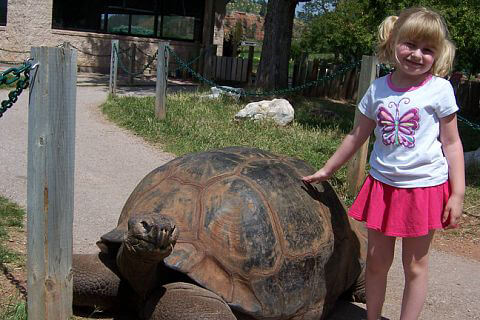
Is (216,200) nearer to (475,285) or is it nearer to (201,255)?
(201,255)

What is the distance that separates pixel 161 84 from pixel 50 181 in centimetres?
759

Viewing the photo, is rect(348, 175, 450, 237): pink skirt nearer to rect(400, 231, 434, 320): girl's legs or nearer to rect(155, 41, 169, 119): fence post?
rect(400, 231, 434, 320): girl's legs

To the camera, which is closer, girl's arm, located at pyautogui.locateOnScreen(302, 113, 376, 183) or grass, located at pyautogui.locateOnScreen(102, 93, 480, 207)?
girl's arm, located at pyautogui.locateOnScreen(302, 113, 376, 183)

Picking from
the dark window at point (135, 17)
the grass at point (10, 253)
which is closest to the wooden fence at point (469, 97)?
the dark window at point (135, 17)

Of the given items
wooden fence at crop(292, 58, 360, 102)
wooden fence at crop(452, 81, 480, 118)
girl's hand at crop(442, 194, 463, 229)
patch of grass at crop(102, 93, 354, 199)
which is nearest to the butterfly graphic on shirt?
girl's hand at crop(442, 194, 463, 229)

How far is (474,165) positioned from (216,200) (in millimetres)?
6158

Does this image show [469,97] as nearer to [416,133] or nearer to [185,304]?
[416,133]

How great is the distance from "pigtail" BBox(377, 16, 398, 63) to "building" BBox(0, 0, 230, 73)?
57.0 ft

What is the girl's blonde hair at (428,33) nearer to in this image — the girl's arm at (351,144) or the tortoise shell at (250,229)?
the girl's arm at (351,144)

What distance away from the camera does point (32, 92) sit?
3215mm

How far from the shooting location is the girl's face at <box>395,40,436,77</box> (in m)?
3.28

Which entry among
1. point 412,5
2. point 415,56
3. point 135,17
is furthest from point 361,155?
point 135,17

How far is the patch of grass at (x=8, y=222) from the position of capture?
176 inches

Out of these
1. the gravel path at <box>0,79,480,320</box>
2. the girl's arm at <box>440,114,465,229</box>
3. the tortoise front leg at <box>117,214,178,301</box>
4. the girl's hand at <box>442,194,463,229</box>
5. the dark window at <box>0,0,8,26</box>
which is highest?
the dark window at <box>0,0,8,26</box>
